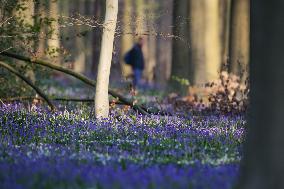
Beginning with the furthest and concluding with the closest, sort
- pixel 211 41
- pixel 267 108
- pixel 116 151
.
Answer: pixel 211 41 → pixel 116 151 → pixel 267 108

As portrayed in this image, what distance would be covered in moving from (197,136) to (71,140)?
2.06 meters

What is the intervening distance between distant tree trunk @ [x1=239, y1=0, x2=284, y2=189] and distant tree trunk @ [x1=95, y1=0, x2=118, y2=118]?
22.0 ft

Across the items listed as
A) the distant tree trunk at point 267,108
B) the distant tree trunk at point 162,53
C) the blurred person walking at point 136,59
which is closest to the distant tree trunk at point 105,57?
the distant tree trunk at point 267,108

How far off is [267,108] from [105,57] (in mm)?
7032

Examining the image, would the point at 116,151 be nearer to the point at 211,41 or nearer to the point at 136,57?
the point at 211,41

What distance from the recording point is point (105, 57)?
1341 cm

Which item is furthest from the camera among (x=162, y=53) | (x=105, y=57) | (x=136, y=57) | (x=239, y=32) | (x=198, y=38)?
(x=162, y=53)

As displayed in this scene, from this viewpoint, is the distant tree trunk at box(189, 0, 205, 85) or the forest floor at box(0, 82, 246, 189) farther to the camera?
the distant tree trunk at box(189, 0, 205, 85)

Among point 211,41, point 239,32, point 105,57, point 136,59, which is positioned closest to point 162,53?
point 136,59

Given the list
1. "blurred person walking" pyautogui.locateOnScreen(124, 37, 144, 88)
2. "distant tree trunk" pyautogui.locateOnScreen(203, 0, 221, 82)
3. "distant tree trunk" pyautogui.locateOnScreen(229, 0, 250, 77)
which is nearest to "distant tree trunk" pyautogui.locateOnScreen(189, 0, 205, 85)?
"distant tree trunk" pyautogui.locateOnScreen(203, 0, 221, 82)

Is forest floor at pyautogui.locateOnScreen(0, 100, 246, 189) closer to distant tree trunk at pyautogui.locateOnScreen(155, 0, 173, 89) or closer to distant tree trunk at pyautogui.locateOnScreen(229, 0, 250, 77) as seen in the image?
distant tree trunk at pyautogui.locateOnScreen(229, 0, 250, 77)

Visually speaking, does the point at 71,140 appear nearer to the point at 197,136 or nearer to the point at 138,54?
the point at 197,136

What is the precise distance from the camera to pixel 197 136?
11445mm

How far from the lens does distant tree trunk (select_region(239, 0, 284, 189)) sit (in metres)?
6.56
